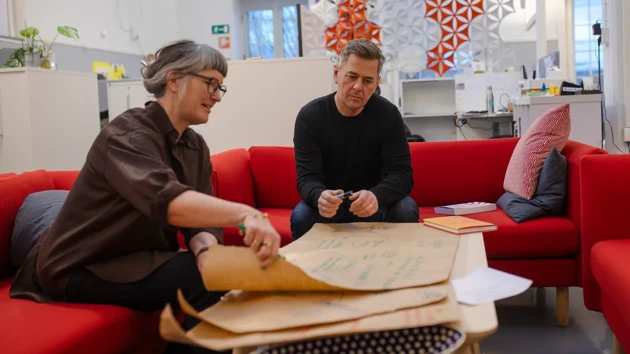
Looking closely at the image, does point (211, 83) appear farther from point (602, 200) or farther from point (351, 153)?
point (602, 200)

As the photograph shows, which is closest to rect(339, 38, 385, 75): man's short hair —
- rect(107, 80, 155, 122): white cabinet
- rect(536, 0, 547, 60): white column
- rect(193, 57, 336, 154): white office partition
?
rect(193, 57, 336, 154): white office partition

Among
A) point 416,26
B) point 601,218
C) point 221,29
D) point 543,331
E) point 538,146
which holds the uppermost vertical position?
point 221,29

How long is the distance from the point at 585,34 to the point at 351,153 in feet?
25.2

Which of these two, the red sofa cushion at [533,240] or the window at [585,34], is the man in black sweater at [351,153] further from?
the window at [585,34]

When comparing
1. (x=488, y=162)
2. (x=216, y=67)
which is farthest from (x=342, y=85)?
(x=488, y=162)

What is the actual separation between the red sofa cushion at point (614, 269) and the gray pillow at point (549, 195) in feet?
1.51

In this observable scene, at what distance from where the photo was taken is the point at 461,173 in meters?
3.07

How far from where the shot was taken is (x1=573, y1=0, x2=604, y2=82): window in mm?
8539

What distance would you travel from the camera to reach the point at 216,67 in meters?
1.51

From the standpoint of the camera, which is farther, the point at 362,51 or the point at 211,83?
the point at 362,51

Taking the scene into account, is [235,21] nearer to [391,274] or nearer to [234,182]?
[234,182]

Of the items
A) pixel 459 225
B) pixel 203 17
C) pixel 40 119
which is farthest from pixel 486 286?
pixel 203 17

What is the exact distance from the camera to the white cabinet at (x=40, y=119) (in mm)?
3932

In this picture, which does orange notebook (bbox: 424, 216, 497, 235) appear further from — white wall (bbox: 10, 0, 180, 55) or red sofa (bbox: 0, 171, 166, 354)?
white wall (bbox: 10, 0, 180, 55)
